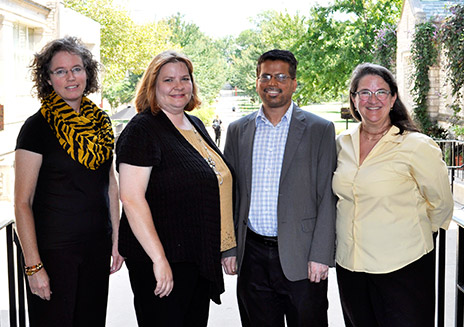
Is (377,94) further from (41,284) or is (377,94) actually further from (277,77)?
(41,284)

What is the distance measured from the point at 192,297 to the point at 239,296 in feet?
1.89

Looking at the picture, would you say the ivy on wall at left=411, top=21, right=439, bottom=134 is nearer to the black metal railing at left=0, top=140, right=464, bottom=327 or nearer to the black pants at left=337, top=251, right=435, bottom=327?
the black metal railing at left=0, top=140, right=464, bottom=327

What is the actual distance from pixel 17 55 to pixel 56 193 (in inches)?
569

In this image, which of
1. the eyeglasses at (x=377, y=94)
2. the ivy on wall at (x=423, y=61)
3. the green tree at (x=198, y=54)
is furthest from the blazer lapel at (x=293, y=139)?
the green tree at (x=198, y=54)

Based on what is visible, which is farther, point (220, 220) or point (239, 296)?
point (239, 296)

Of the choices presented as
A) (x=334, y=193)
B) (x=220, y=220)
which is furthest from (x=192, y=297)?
(x=334, y=193)

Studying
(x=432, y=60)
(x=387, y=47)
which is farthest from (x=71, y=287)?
(x=387, y=47)

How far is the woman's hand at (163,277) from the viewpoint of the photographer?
2824 mm

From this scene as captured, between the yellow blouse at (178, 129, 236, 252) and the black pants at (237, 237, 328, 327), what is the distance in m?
0.23

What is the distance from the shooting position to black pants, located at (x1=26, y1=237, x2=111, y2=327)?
303 centimetres

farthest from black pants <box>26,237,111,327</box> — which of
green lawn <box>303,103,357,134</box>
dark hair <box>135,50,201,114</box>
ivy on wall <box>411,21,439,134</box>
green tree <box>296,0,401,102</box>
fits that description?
green tree <box>296,0,401,102</box>

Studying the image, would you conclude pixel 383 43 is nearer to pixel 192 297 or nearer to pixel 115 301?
pixel 115 301

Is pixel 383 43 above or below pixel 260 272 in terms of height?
above

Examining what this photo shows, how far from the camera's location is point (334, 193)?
10.5 feet
